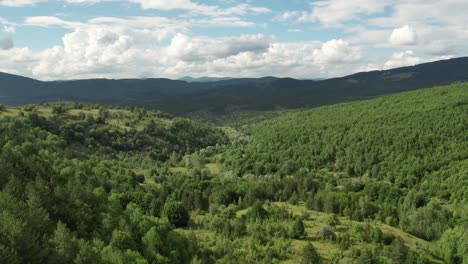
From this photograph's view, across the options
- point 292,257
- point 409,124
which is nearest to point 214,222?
point 292,257

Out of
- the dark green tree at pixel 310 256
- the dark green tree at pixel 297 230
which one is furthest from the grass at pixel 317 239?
the dark green tree at pixel 310 256

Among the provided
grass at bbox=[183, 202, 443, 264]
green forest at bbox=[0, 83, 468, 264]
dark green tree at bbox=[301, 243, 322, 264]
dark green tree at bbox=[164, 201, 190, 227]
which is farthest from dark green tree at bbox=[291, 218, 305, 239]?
dark green tree at bbox=[164, 201, 190, 227]

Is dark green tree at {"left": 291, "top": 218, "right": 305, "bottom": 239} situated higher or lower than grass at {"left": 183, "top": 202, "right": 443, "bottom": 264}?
higher

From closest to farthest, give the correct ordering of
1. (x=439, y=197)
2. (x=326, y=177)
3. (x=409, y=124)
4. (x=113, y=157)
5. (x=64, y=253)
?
(x=64, y=253) < (x=439, y=197) < (x=326, y=177) < (x=113, y=157) < (x=409, y=124)

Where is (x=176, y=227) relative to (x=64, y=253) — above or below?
below

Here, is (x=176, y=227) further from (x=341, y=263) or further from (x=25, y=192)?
(x=25, y=192)

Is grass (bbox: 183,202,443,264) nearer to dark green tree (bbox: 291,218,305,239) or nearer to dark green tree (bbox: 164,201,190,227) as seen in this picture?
dark green tree (bbox: 291,218,305,239)

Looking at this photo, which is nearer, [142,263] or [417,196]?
[142,263]

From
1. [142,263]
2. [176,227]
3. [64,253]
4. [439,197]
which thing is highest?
[64,253]
